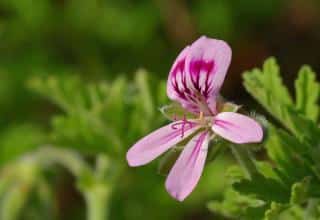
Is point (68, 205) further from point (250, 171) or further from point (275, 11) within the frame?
point (250, 171)

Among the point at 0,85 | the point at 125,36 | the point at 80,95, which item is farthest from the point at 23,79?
the point at 80,95

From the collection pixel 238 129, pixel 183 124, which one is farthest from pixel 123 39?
pixel 238 129

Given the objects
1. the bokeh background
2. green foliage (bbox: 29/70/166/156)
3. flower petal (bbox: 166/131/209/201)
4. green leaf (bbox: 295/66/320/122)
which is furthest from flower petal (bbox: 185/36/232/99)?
the bokeh background

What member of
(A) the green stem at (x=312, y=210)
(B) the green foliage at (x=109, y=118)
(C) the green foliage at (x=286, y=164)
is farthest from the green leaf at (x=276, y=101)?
(B) the green foliage at (x=109, y=118)

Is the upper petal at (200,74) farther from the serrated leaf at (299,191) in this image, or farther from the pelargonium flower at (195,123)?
the serrated leaf at (299,191)

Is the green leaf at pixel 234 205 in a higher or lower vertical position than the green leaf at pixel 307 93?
A: lower

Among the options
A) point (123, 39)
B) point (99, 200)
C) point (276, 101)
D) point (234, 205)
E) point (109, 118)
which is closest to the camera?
point (234, 205)

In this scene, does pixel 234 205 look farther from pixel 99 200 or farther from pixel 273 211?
pixel 99 200
